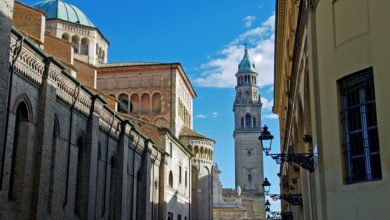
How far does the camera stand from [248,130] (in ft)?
320

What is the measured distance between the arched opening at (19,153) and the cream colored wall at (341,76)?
977cm

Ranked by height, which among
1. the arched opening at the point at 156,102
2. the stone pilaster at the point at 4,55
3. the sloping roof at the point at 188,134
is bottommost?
the stone pilaster at the point at 4,55

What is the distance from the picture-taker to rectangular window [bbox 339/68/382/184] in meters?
8.09

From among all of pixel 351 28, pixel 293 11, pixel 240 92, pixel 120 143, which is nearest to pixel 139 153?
pixel 120 143

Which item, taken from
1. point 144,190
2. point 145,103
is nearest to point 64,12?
point 145,103

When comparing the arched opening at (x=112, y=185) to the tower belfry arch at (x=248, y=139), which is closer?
the arched opening at (x=112, y=185)

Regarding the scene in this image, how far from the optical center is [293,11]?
57.5ft

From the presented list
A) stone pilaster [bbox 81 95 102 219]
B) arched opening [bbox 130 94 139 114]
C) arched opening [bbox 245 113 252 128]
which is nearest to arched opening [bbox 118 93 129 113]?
arched opening [bbox 130 94 139 114]

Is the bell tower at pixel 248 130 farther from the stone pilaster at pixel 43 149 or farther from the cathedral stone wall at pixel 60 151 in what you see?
the stone pilaster at pixel 43 149

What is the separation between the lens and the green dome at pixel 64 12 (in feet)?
157

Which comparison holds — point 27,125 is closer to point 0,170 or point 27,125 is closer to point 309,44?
point 0,170

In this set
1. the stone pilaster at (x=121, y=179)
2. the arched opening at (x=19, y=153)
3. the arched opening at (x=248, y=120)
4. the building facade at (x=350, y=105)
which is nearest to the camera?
the building facade at (x=350, y=105)

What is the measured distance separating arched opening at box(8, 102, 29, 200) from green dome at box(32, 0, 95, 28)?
3231 cm

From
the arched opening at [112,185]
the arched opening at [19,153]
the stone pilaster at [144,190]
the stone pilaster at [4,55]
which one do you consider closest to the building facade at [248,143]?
the stone pilaster at [144,190]
